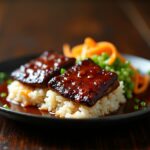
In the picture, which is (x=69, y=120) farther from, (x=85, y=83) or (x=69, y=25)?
(x=69, y=25)

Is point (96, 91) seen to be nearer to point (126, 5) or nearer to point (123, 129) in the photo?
point (123, 129)

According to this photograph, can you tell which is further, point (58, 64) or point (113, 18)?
point (113, 18)

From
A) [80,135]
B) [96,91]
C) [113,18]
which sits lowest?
[80,135]

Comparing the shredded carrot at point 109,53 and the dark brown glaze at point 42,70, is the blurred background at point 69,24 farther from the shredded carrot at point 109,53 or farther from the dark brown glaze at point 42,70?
the dark brown glaze at point 42,70

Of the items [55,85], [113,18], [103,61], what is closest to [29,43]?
[113,18]

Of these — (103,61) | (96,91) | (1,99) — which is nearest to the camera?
(96,91)

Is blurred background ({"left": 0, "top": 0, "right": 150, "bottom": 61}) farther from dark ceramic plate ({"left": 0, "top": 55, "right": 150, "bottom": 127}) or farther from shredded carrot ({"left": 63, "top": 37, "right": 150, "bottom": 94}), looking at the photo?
dark ceramic plate ({"left": 0, "top": 55, "right": 150, "bottom": 127})

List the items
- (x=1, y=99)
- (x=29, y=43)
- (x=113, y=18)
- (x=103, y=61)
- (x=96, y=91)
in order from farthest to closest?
(x=113, y=18), (x=29, y=43), (x=103, y=61), (x=1, y=99), (x=96, y=91)
